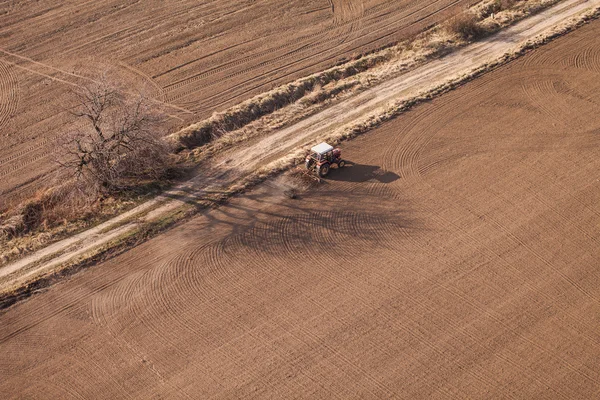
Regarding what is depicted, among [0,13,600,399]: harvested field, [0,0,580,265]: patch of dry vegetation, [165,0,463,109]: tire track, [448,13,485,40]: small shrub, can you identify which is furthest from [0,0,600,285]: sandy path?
[165,0,463,109]: tire track

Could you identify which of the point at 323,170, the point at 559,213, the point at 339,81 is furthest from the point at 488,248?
the point at 339,81

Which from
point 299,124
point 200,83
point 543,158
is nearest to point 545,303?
point 543,158

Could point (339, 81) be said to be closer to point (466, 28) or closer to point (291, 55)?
point (291, 55)

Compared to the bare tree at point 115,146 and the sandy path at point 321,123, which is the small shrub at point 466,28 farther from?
the bare tree at point 115,146

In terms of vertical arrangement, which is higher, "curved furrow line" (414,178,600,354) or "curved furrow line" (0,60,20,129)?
"curved furrow line" (0,60,20,129)

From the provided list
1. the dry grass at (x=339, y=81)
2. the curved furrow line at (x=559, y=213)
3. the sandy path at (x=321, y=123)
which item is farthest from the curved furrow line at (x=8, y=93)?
the curved furrow line at (x=559, y=213)

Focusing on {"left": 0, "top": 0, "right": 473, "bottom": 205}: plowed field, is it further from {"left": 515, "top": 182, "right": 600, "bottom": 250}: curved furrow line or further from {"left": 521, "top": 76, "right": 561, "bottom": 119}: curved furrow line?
{"left": 515, "top": 182, "right": 600, "bottom": 250}: curved furrow line

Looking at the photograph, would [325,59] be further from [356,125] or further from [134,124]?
[134,124]
